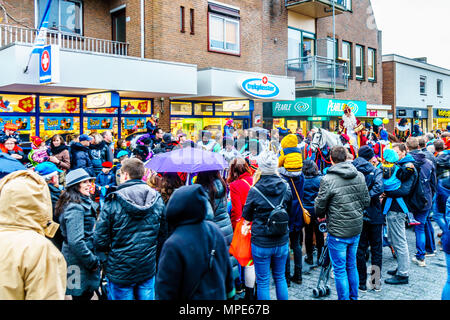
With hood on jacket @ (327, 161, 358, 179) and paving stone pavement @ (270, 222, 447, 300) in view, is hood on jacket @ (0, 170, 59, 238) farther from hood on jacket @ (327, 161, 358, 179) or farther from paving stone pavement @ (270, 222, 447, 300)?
paving stone pavement @ (270, 222, 447, 300)

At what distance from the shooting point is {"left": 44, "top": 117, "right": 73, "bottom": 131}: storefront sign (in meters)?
12.2

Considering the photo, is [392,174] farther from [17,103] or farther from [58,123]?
[17,103]

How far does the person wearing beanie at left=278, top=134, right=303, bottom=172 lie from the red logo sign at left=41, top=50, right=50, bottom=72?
6.61 metres

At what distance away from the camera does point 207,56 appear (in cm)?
1553

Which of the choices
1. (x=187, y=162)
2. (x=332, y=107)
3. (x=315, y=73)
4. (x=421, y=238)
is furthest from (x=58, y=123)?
(x=332, y=107)

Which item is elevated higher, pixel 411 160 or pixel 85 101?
pixel 85 101

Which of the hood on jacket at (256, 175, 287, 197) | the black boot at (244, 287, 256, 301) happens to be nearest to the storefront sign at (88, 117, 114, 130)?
the black boot at (244, 287, 256, 301)

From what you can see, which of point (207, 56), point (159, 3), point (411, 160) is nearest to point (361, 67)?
point (207, 56)

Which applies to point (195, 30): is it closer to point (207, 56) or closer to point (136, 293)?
point (207, 56)

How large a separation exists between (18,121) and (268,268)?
1007 cm

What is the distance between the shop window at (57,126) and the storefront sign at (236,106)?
19.4ft

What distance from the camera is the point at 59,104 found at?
1252 cm

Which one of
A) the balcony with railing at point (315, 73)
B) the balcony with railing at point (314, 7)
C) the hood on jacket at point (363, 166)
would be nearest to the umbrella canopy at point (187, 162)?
the hood on jacket at point (363, 166)
